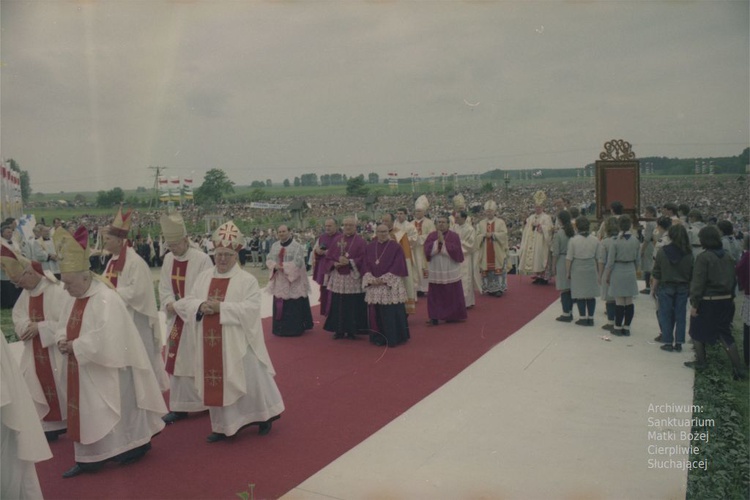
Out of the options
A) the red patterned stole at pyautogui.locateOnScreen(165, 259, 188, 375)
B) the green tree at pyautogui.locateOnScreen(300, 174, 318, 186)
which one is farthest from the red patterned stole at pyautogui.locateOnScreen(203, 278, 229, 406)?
the green tree at pyautogui.locateOnScreen(300, 174, 318, 186)

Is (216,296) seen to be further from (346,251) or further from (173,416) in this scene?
(346,251)

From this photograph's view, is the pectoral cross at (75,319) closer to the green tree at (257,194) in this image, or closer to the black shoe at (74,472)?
the black shoe at (74,472)

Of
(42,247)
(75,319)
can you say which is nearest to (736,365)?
(75,319)

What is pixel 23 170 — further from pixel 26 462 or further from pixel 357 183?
pixel 26 462

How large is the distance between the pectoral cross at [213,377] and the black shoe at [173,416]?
1059 mm

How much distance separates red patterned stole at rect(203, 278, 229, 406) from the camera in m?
5.36

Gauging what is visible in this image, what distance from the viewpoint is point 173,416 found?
6.14 meters

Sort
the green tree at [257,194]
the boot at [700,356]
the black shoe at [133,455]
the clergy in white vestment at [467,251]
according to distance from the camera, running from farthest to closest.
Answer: the green tree at [257,194]
the clergy in white vestment at [467,251]
the boot at [700,356]
the black shoe at [133,455]

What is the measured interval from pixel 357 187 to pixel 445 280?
5.41 m

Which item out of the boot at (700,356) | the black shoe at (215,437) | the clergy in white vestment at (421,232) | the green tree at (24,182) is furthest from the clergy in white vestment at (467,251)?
the green tree at (24,182)

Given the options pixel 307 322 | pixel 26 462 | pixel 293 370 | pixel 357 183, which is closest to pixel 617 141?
pixel 357 183

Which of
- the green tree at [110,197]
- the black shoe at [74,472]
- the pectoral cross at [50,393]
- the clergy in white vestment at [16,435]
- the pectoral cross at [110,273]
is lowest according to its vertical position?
the black shoe at [74,472]

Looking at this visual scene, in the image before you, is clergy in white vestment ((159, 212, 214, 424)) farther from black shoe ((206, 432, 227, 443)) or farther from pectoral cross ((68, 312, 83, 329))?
pectoral cross ((68, 312, 83, 329))

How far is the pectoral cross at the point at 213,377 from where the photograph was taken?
5391mm
